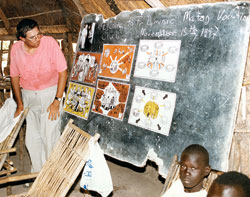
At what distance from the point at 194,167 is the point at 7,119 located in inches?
99.4

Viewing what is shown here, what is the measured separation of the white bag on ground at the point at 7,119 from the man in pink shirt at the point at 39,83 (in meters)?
0.08

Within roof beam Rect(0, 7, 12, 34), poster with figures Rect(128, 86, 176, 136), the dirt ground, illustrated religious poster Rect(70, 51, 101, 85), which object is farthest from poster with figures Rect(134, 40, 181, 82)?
roof beam Rect(0, 7, 12, 34)

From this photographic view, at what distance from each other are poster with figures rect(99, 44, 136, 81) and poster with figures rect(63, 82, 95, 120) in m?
0.31

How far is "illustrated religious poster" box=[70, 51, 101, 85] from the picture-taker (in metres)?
3.24

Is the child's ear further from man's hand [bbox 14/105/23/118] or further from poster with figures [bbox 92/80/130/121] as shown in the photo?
man's hand [bbox 14/105/23/118]

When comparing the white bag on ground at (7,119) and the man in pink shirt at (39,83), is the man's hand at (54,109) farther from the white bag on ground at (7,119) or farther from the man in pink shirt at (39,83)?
the white bag on ground at (7,119)

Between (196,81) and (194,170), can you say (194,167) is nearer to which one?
(194,170)

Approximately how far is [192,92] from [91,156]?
106cm

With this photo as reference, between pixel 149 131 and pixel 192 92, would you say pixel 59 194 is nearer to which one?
pixel 149 131

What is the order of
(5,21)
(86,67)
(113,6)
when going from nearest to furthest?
(86,67), (113,6), (5,21)

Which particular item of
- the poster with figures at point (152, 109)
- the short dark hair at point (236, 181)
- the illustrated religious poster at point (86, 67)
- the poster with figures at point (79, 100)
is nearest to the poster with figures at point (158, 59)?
the poster with figures at point (152, 109)

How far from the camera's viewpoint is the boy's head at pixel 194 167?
1.92 m

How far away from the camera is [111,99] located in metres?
2.96

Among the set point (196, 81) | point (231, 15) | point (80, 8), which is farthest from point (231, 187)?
point (80, 8)
